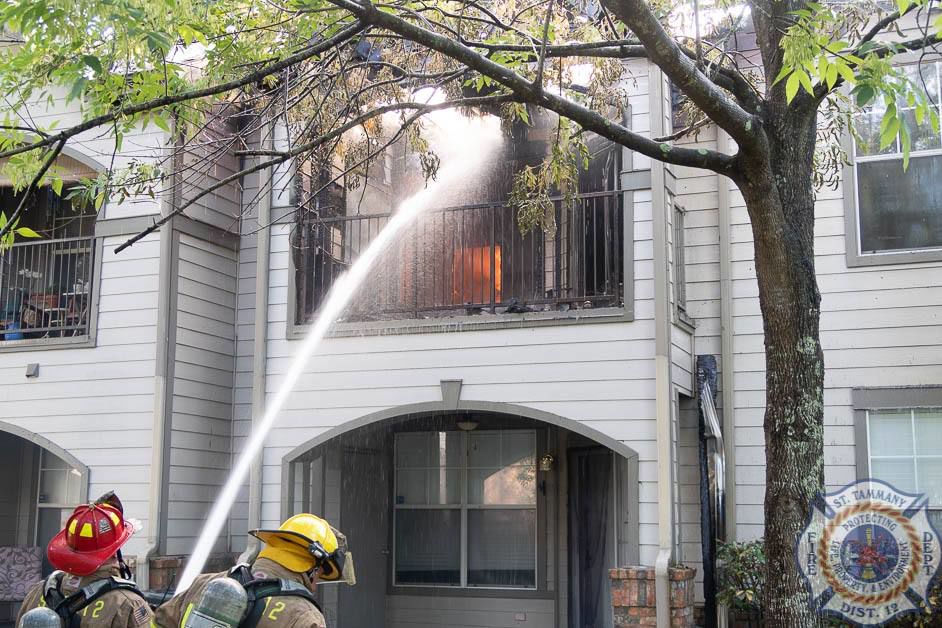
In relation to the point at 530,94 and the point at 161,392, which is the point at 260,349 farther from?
the point at 530,94

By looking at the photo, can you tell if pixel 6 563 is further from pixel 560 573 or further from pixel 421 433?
pixel 560 573

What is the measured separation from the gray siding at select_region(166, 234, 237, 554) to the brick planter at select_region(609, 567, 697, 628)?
4506 millimetres

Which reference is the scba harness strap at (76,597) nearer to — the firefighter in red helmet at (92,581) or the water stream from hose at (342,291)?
the firefighter in red helmet at (92,581)

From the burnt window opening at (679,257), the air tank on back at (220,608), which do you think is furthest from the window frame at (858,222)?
the air tank on back at (220,608)

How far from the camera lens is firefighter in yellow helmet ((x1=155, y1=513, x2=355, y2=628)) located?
14.5ft

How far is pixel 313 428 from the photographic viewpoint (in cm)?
1111

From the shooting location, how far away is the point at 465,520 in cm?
1288

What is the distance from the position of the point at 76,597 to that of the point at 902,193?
8477 mm

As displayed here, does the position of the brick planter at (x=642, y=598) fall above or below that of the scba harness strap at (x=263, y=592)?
below

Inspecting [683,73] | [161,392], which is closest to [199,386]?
[161,392]

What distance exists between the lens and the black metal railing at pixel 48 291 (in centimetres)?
1237

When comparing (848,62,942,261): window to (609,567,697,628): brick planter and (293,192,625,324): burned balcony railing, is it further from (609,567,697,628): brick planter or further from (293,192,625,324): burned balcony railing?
(609,567,697,628): brick planter

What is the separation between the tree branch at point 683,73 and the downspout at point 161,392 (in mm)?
5810

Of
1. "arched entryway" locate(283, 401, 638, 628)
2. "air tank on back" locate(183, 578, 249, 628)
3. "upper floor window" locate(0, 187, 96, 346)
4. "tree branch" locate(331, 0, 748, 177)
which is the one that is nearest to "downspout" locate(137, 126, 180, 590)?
"upper floor window" locate(0, 187, 96, 346)
